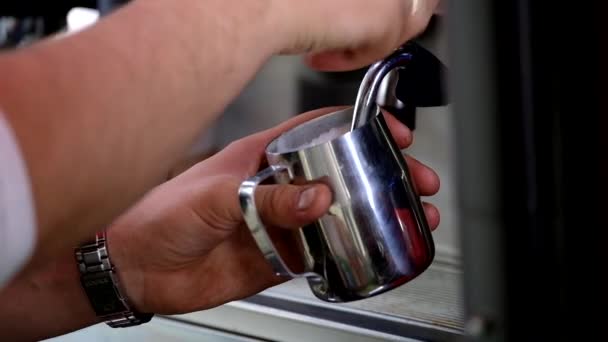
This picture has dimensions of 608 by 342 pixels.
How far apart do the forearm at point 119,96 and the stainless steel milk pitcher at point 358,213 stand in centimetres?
10

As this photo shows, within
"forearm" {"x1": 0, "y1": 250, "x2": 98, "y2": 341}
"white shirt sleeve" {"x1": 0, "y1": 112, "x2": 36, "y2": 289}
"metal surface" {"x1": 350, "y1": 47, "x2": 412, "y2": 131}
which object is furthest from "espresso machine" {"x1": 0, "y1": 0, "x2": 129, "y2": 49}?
"white shirt sleeve" {"x1": 0, "y1": 112, "x2": 36, "y2": 289}

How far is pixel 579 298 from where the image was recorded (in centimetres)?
29

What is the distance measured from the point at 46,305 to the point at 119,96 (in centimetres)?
36

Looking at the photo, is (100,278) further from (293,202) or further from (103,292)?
(293,202)

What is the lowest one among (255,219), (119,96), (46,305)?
(46,305)

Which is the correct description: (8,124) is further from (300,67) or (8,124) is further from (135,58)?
(300,67)

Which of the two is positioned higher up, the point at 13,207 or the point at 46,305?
the point at 13,207

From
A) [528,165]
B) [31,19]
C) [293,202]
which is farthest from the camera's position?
[31,19]

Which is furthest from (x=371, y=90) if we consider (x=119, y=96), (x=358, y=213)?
(x=119, y=96)

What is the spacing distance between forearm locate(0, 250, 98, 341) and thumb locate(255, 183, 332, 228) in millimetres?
230

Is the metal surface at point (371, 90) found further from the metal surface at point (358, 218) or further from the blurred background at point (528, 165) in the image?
the blurred background at point (528, 165)

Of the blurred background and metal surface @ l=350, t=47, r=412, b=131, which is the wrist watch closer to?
metal surface @ l=350, t=47, r=412, b=131

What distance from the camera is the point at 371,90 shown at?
0.50m

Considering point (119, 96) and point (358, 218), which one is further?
point (358, 218)
